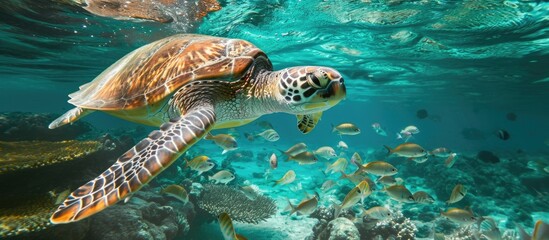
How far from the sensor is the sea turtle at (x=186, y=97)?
2139mm

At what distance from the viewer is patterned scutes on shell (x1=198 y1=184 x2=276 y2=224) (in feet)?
21.3

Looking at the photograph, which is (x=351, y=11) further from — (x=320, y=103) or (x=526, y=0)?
(x=320, y=103)

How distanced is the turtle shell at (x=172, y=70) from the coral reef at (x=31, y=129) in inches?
282

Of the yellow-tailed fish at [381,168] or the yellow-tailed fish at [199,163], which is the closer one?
the yellow-tailed fish at [381,168]

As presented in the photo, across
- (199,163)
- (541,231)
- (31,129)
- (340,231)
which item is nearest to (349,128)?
(340,231)

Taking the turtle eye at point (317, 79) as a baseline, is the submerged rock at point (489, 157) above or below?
below

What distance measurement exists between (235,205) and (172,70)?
449 centimetres

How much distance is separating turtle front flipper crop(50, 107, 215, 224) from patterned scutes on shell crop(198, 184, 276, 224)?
417cm

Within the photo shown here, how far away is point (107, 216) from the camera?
14.6 ft

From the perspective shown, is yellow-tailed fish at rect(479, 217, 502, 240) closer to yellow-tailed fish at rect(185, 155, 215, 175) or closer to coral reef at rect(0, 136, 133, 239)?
yellow-tailed fish at rect(185, 155, 215, 175)

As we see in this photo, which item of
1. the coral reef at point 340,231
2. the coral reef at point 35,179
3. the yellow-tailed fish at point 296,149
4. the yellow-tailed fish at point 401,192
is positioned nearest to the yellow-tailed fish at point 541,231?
the yellow-tailed fish at point 401,192

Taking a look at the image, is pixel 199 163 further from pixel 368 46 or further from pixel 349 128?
pixel 368 46

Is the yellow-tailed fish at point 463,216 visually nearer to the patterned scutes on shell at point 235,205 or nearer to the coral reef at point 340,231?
the coral reef at point 340,231

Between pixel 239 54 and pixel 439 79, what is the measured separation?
2241cm
